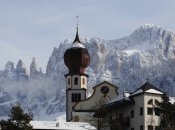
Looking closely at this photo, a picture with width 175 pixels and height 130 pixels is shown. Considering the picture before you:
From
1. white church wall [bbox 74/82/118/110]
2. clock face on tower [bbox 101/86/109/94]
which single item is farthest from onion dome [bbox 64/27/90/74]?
clock face on tower [bbox 101/86/109/94]

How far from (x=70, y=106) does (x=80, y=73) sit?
608cm

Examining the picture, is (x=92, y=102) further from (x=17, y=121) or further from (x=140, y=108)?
(x=17, y=121)

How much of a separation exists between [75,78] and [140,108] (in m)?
31.1

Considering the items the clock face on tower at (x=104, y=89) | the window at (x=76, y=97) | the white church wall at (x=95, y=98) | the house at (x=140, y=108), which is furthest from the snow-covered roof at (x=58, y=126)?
the window at (x=76, y=97)

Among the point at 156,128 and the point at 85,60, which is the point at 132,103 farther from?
the point at 85,60

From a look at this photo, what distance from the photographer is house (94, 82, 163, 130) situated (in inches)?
2562

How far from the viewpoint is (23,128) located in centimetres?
5272

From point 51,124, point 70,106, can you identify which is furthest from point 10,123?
point 70,106

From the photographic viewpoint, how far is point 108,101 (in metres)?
84.5

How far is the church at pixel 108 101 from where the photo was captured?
65500 mm

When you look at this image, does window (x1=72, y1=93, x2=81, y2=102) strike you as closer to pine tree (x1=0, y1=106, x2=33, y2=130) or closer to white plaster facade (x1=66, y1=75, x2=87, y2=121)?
white plaster facade (x1=66, y1=75, x2=87, y2=121)

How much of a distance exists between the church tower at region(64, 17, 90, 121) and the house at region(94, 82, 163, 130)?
25134 mm

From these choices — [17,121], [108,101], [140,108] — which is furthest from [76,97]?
[17,121]

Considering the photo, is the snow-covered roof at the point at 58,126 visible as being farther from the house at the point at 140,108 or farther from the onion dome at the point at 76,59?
the onion dome at the point at 76,59
